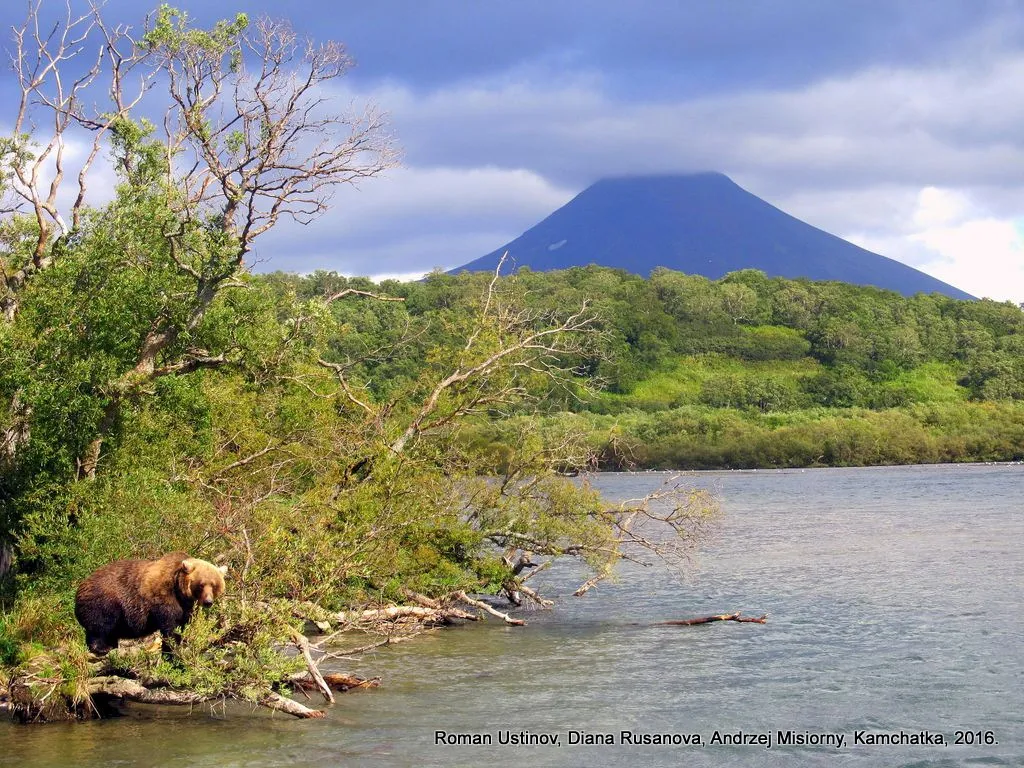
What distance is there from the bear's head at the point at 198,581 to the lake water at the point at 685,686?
189 centimetres

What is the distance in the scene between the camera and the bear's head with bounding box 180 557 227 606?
13469 mm

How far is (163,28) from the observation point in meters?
18.3

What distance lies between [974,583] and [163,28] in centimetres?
2374

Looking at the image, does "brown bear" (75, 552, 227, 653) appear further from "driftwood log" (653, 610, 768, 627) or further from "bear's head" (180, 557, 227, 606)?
"driftwood log" (653, 610, 768, 627)

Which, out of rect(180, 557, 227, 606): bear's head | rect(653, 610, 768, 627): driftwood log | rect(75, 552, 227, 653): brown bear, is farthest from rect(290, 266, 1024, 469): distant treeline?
rect(180, 557, 227, 606): bear's head

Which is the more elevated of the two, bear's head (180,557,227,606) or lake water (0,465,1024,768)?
bear's head (180,557,227,606)

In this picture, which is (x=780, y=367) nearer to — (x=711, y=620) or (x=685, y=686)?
(x=711, y=620)

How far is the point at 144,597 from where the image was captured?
13.6 m

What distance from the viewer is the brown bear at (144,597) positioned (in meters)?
13.5

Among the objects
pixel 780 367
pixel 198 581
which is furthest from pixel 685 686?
pixel 780 367

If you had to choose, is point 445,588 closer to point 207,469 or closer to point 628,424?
point 207,469

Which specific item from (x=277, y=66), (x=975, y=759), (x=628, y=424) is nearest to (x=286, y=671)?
(x=975, y=759)

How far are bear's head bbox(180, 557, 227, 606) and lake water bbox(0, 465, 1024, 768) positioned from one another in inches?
74.4

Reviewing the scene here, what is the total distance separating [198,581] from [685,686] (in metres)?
8.19
